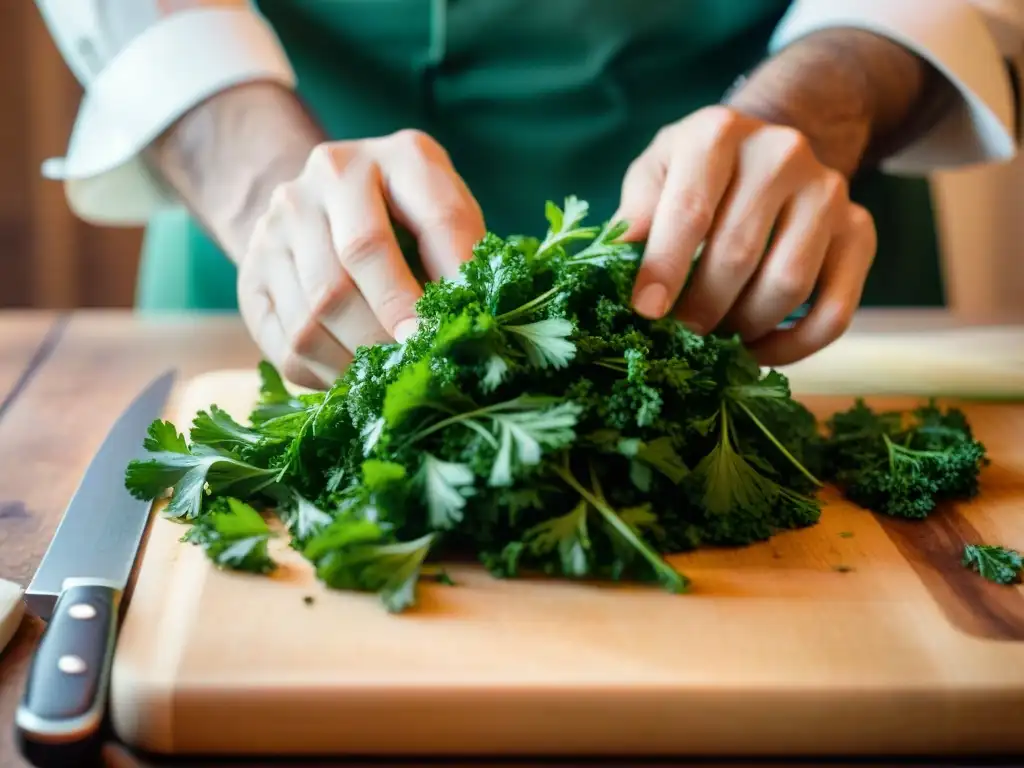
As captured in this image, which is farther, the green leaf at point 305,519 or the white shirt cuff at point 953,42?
the white shirt cuff at point 953,42

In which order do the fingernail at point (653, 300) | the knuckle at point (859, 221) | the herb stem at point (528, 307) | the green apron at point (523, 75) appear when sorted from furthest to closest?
the green apron at point (523, 75) < the knuckle at point (859, 221) < the fingernail at point (653, 300) < the herb stem at point (528, 307)

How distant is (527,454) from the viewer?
99 centimetres

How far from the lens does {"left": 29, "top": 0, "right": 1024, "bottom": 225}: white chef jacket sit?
5.66 ft

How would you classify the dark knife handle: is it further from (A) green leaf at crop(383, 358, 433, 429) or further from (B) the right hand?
(B) the right hand

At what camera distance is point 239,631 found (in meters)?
0.95

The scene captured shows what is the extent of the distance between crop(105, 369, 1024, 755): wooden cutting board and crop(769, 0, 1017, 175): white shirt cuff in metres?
1.05

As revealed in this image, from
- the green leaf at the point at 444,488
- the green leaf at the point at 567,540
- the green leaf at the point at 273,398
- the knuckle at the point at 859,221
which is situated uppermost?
the knuckle at the point at 859,221

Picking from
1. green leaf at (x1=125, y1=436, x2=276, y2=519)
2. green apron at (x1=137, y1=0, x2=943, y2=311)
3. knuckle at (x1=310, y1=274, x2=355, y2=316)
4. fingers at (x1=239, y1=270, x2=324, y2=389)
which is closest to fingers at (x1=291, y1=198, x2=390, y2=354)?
knuckle at (x1=310, y1=274, x2=355, y2=316)

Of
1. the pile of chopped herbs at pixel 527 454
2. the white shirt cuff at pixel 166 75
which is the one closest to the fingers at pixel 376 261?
the pile of chopped herbs at pixel 527 454

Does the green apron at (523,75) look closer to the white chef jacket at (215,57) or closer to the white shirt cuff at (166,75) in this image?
the white chef jacket at (215,57)

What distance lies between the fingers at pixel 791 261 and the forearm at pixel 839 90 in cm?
31

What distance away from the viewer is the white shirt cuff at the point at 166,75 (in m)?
1.70

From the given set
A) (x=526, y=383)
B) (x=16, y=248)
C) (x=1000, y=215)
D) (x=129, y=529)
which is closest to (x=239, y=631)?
(x=129, y=529)

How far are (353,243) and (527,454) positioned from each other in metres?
0.41
